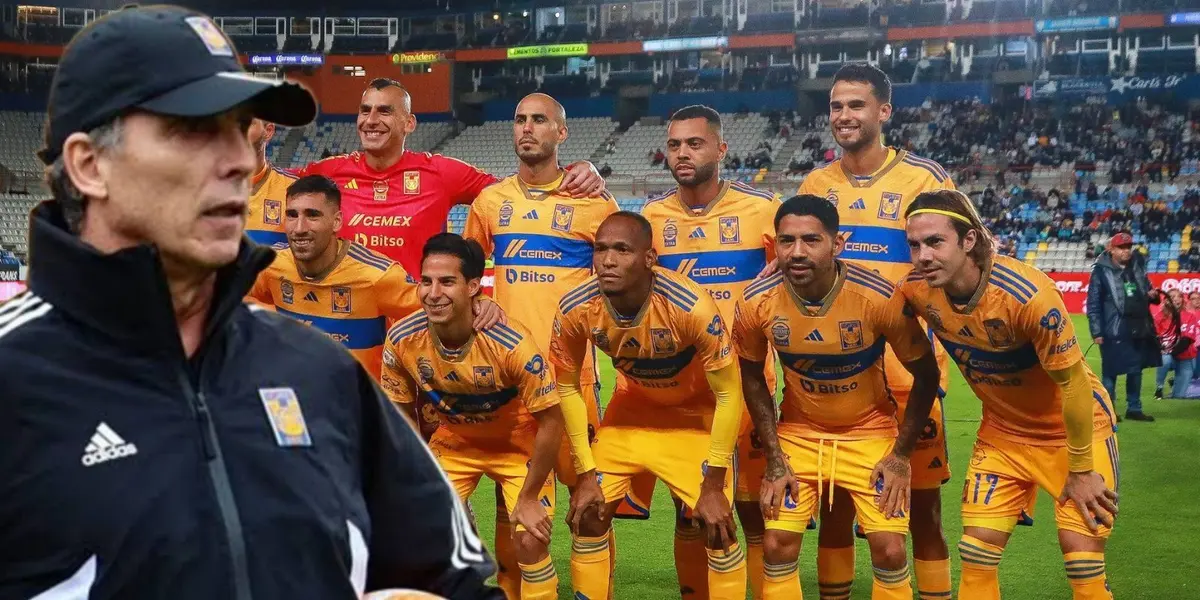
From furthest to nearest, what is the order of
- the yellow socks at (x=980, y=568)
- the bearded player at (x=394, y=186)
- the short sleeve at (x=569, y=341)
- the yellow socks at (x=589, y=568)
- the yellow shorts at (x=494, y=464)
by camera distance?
the bearded player at (x=394, y=186)
the yellow shorts at (x=494, y=464)
the short sleeve at (x=569, y=341)
the yellow socks at (x=589, y=568)
the yellow socks at (x=980, y=568)

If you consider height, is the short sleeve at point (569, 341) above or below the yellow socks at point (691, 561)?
above

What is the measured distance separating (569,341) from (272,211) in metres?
2.16

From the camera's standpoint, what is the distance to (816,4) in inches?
1731

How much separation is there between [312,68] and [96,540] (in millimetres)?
46470

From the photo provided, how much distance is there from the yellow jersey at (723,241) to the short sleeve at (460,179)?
1341mm

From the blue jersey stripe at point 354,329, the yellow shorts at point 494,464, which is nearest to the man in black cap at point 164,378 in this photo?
the yellow shorts at point 494,464

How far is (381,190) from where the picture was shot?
763 cm

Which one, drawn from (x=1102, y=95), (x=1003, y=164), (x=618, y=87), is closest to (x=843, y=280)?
(x=1003, y=164)

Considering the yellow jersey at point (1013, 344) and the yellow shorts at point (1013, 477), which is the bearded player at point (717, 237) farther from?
the yellow shorts at point (1013, 477)

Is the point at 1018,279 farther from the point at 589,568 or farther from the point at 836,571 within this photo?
the point at 589,568

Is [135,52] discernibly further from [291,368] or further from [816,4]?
[816,4]

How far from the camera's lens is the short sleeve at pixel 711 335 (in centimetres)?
598

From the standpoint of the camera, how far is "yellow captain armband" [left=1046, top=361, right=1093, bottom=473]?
550 cm

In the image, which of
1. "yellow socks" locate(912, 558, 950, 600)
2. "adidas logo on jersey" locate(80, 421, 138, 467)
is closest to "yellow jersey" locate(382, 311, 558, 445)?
"yellow socks" locate(912, 558, 950, 600)
